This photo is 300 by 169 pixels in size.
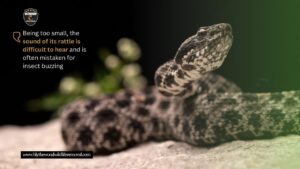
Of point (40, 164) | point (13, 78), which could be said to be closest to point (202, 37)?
point (40, 164)

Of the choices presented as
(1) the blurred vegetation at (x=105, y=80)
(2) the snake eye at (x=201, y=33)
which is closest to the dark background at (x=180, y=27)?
(2) the snake eye at (x=201, y=33)

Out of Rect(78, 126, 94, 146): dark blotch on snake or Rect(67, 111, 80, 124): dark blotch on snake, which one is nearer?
Rect(78, 126, 94, 146): dark blotch on snake

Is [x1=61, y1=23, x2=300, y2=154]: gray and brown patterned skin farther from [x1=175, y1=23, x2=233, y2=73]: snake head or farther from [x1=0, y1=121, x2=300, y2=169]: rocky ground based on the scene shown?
[x1=0, y1=121, x2=300, y2=169]: rocky ground

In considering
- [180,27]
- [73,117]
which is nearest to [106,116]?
[73,117]

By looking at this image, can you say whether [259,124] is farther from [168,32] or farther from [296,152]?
[168,32]

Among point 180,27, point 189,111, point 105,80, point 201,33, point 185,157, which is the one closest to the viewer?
point 185,157

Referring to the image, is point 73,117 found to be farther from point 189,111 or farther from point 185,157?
point 185,157

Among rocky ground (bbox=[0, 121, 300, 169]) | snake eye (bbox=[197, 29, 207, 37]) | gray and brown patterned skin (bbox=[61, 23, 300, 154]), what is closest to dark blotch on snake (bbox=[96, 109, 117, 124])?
gray and brown patterned skin (bbox=[61, 23, 300, 154])
